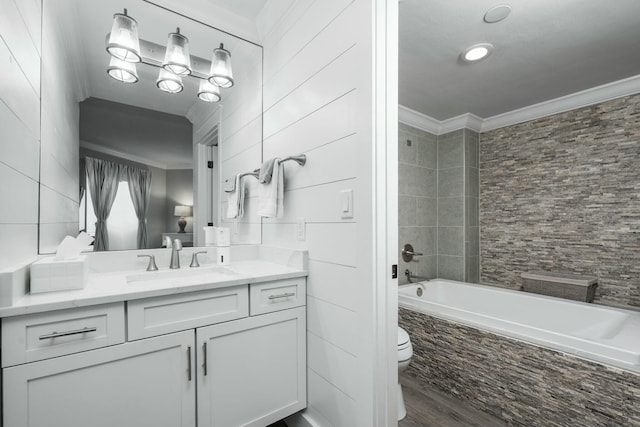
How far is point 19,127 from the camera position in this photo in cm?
102

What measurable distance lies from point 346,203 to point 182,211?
3.52 ft

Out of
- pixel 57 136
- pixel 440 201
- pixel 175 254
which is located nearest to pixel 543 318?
pixel 440 201

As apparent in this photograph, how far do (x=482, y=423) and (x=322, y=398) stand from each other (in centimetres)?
110

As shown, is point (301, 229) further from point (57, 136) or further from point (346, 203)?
point (57, 136)

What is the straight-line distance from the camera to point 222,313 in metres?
1.29

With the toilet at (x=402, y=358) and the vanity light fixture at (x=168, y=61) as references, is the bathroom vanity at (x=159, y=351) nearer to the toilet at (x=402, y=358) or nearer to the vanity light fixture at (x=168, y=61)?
the toilet at (x=402, y=358)

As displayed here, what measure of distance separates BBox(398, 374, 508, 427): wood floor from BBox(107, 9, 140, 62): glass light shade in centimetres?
262

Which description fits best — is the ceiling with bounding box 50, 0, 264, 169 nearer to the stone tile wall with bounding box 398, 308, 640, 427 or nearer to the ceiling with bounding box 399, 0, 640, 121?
the ceiling with bounding box 399, 0, 640, 121

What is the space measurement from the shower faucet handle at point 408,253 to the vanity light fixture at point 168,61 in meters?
2.23

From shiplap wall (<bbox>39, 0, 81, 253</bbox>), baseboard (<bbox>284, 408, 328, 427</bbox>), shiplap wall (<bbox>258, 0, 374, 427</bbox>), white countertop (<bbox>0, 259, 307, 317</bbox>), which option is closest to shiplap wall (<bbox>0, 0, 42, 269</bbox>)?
shiplap wall (<bbox>39, 0, 81, 253</bbox>)

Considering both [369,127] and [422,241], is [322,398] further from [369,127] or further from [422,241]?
[422,241]

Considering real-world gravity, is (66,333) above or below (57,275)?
below

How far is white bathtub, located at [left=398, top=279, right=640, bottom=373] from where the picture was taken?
150 centimetres

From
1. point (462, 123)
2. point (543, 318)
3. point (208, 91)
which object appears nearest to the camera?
point (208, 91)
